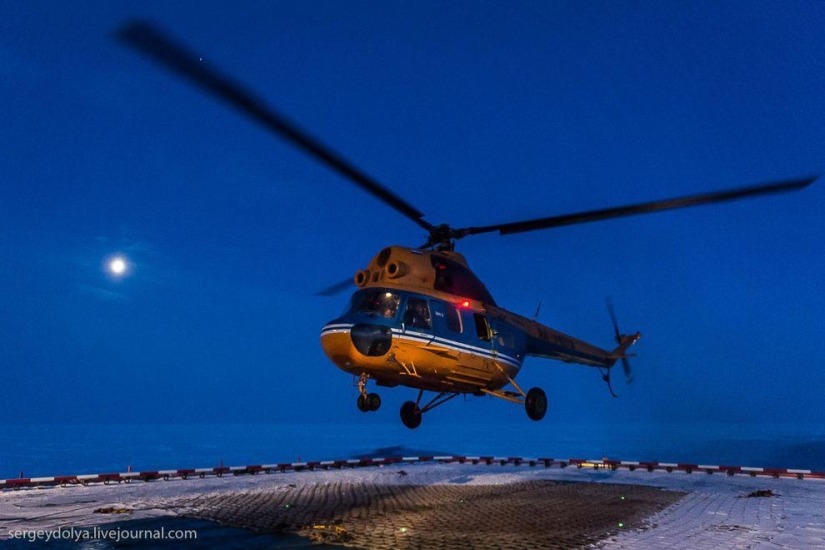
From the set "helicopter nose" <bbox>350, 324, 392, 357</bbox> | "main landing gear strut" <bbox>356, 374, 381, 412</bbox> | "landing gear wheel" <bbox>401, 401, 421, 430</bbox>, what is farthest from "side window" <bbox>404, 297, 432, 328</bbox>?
"landing gear wheel" <bbox>401, 401, 421, 430</bbox>

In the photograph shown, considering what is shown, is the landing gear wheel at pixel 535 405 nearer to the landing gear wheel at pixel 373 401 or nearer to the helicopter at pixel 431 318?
the helicopter at pixel 431 318

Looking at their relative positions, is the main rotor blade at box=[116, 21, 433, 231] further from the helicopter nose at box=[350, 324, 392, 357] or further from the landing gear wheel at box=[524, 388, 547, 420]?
the landing gear wheel at box=[524, 388, 547, 420]

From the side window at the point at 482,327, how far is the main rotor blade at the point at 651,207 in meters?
2.18

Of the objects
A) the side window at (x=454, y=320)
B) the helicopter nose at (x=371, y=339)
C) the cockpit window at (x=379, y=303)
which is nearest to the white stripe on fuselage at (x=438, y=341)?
the helicopter nose at (x=371, y=339)

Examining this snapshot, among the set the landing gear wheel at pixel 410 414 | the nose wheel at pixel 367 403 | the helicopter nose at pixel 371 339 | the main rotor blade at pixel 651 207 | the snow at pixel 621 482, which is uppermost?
the main rotor blade at pixel 651 207

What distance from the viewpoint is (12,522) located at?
12.6 meters

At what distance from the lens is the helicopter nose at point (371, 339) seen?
1238 centimetres

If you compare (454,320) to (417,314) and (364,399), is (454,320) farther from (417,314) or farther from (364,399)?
(364,399)

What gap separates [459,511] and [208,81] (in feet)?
38.3

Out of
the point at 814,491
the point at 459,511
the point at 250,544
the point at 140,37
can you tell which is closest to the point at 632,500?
the point at 459,511

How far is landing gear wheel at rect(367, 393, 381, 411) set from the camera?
1329 centimetres

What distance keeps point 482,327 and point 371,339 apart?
367 centimetres

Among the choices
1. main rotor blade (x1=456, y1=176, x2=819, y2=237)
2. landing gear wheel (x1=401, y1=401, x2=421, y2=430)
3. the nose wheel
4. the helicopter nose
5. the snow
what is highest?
main rotor blade (x1=456, y1=176, x2=819, y2=237)

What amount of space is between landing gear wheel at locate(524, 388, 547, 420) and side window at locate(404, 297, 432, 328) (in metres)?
4.34
